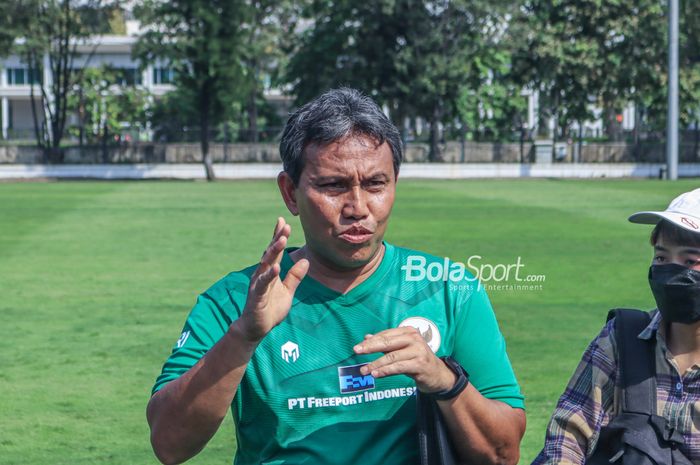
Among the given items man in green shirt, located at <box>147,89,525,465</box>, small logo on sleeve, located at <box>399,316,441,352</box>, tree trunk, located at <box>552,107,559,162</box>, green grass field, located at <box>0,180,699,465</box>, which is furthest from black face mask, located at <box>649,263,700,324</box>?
tree trunk, located at <box>552,107,559,162</box>

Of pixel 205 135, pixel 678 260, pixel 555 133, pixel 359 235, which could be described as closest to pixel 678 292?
pixel 678 260

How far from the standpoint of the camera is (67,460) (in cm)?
680

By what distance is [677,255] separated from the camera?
3662mm

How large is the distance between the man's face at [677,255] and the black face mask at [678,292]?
19mm

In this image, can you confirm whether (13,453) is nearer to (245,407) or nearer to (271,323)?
(245,407)

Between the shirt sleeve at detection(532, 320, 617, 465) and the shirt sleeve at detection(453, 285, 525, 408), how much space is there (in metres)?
0.26

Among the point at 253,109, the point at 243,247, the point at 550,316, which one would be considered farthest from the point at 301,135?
the point at 253,109

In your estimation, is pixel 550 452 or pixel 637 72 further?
pixel 637 72

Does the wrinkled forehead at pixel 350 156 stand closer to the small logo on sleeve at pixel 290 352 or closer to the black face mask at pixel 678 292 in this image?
the small logo on sleeve at pixel 290 352

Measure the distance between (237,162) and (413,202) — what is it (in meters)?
25.4

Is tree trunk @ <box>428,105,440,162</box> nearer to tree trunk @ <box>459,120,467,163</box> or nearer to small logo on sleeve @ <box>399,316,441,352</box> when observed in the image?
tree trunk @ <box>459,120,467,163</box>

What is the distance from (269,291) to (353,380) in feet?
1.78

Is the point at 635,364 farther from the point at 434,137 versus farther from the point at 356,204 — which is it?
the point at 434,137

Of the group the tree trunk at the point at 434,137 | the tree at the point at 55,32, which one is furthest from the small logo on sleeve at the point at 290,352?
the tree at the point at 55,32
